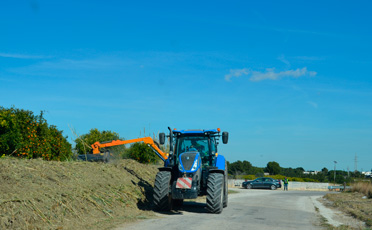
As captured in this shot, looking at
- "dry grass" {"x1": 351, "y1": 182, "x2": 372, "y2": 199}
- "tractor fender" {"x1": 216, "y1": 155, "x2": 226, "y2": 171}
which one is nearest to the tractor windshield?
"tractor fender" {"x1": 216, "y1": 155, "x2": 226, "y2": 171}

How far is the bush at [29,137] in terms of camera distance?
16188mm

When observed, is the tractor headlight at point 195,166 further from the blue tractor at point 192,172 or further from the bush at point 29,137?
the bush at point 29,137

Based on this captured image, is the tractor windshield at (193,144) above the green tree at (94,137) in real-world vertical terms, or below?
below

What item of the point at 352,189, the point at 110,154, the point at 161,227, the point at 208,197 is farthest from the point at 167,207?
the point at 352,189

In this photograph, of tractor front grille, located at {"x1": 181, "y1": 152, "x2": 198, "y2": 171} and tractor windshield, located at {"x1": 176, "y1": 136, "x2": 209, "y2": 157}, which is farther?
tractor windshield, located at {"x1": 176, "y1": 136, "x2": 209, "y2": 157}

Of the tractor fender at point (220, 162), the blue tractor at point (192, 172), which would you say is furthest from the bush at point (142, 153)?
the tractor fender at point (220, 162)

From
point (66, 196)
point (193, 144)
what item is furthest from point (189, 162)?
point (66, 196)

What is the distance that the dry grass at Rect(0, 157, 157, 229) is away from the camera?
888cm

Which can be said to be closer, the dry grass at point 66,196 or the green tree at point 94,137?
the dry grass at point 66,196

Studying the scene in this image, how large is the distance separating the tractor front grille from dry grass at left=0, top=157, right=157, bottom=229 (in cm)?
199

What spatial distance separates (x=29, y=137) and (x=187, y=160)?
8024mm

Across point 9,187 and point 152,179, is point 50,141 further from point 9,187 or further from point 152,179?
point 9,187

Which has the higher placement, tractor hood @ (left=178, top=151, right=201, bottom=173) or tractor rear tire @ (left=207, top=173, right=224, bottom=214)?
tractor hood @ (left=178, top=151, right=201, bottom=173)

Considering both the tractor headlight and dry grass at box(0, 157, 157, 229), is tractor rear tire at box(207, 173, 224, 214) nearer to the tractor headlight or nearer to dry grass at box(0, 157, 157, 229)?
the tractor headlight
